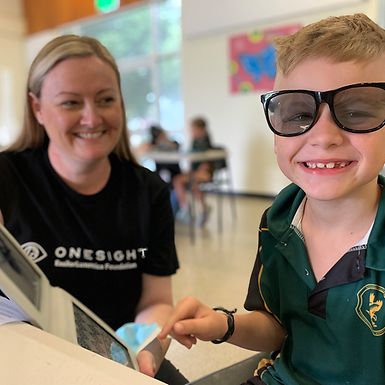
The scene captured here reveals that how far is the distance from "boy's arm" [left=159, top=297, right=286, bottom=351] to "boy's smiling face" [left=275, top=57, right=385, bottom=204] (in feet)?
0.86

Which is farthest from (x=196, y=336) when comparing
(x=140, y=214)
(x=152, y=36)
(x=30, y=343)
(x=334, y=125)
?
(x=152, y=36)

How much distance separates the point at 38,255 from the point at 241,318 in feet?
1.87

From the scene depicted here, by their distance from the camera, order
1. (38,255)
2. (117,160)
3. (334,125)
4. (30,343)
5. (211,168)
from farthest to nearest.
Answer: (211,168) → (117,160) → (38,255) → (334,125) → (30,343)

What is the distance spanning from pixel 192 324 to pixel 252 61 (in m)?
5.45

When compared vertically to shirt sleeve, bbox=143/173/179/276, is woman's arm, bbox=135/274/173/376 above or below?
below

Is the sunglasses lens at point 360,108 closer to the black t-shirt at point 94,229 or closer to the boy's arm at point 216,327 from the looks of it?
the boy's arm at point 216,327

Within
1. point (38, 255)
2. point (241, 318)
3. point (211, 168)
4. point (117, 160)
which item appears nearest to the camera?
point (241, 318)

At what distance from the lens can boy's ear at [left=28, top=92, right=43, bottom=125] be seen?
1.31 m

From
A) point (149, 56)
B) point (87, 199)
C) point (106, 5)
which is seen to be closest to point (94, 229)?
point (87, 199)

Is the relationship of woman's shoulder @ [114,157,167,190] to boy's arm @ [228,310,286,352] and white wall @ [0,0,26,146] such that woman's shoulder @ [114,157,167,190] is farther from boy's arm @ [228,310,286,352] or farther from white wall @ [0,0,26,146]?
white wall @ [0,0,26,146]

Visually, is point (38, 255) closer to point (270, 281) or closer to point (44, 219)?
point (44, 219)

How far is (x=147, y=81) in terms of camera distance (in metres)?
7.52

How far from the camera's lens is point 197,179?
4.70 meters

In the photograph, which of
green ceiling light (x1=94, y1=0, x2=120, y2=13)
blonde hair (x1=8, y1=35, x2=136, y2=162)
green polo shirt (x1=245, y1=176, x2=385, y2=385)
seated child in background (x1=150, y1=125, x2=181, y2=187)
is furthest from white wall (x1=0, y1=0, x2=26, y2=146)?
green polo shirt (x1=245, y1=176, x2=385, y2=385)
